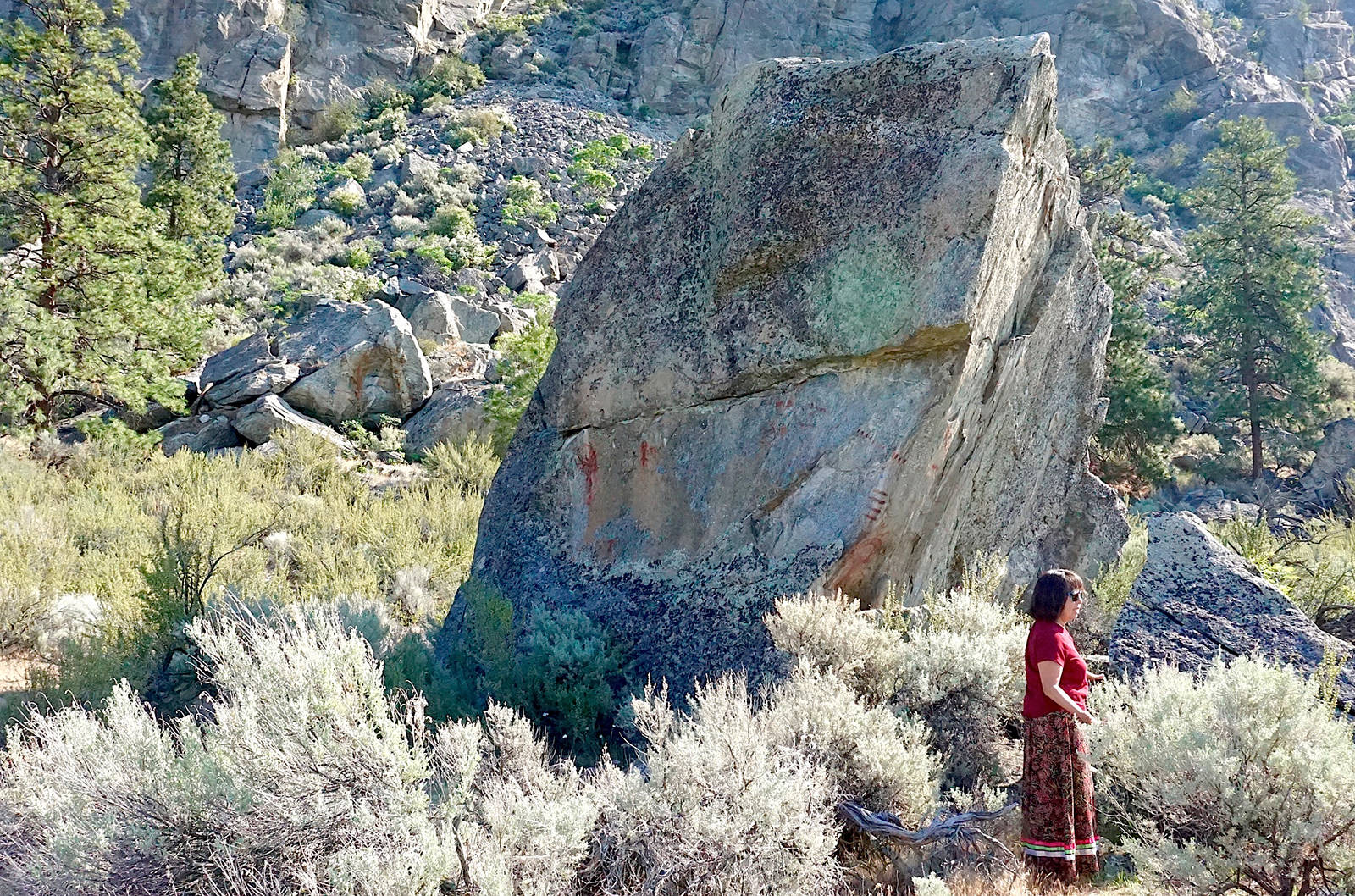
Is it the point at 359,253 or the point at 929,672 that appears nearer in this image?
the point at 929,672

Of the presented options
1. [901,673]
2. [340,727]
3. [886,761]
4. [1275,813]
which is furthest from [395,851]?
[1275,813]

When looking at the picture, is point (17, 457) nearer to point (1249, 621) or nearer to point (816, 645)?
point (816, 645)

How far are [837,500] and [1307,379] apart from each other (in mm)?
21763

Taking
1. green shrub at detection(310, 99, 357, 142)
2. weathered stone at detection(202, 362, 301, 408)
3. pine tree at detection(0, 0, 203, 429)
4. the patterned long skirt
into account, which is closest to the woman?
the patterned long skirt

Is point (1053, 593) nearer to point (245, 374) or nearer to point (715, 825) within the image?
point (715, 825)

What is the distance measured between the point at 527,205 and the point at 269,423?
51.0ft

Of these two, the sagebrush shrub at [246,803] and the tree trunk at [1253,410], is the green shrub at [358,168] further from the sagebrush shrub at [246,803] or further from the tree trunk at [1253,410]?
the sagebrush shrub at [246,803]

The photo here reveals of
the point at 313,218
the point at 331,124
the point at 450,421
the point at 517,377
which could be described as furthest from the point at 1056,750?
the point at 331,124

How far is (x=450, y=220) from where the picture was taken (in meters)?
26.5

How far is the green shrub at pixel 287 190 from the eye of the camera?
88.8 ft

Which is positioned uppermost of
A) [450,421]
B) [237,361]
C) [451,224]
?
[451,224]

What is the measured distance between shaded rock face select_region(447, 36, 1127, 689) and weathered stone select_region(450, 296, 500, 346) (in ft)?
44.9

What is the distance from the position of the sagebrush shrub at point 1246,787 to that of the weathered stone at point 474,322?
17.2m

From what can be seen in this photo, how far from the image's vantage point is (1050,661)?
3.59m
